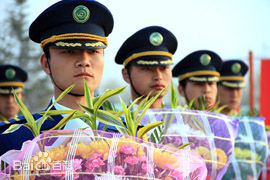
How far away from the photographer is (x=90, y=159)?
5.17ft

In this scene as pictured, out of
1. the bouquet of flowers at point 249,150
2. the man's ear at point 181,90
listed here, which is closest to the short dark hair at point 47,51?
the bouquet of flowers at point 249,150

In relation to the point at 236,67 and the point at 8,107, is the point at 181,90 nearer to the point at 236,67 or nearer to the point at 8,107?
the point at 236,67

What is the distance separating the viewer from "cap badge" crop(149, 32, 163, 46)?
4527 mm

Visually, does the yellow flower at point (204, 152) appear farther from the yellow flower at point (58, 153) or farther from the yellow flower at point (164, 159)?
the yellow flower at point (58, 153)

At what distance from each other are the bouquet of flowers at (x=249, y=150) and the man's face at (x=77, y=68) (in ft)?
9.01

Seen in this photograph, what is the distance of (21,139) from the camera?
247 cm

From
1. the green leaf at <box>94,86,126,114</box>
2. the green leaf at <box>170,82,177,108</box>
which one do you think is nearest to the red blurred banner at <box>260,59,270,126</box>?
the green leaf at <box>170,82,177,108</box>

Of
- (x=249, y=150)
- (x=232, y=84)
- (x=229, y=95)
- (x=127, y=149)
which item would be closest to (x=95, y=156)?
(x=127, y=149)

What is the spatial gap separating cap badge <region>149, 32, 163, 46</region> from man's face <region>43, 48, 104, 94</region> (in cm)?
179

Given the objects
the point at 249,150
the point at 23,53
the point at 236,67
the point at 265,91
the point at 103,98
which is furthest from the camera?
the point at 23,53

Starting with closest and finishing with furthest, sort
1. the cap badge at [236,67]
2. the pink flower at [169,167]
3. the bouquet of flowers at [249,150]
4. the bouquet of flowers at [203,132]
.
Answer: the pink flower at [169,167] < the bouquet of flowers at [203,132] < the bouquet of flowers at [249,150] < the cap badge at [236,67]

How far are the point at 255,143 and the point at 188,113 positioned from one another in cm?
210

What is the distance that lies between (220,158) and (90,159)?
6.74 ft

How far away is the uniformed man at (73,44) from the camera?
106 inches
